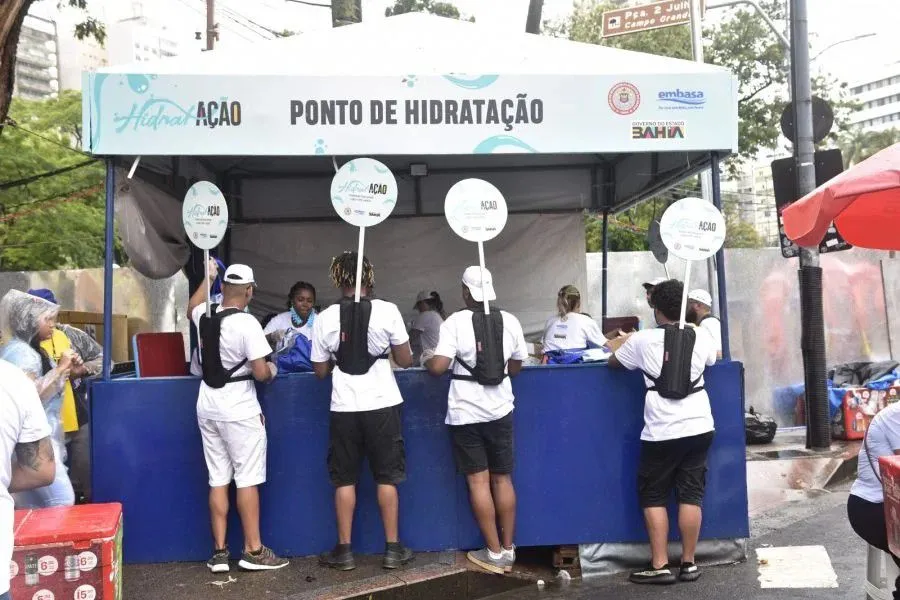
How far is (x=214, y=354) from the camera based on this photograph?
219 inches

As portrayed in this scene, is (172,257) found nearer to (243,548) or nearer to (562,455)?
(243,548)

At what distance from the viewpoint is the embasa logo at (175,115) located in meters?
5.71

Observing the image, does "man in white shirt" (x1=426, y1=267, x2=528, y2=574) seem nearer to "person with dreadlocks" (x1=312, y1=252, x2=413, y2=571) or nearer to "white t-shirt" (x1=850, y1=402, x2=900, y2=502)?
"person with dreadlocks" (x1=312, y1=252, x2=413, y2=571)

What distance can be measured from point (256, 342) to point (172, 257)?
90.4 inches

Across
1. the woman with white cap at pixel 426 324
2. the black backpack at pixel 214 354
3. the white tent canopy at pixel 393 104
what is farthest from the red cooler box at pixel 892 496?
the woman with white cap at pixel 426 324

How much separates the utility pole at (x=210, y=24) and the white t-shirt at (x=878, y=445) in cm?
1652

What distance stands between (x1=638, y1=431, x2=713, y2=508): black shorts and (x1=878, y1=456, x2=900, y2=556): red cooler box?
6.39ft

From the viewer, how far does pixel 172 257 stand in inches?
295

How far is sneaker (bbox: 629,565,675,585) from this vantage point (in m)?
5.75

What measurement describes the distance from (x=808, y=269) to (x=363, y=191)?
6.50 m

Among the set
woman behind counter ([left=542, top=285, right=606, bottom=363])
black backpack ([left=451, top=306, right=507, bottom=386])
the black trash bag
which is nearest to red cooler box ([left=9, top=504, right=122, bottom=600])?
black backpack ([left=451, top=306, right=507, bottom=386])

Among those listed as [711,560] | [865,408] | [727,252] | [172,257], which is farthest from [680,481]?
[727,252]

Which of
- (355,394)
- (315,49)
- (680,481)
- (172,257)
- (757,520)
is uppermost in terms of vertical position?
(315,49)

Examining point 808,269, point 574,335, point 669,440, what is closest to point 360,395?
point 669,440
